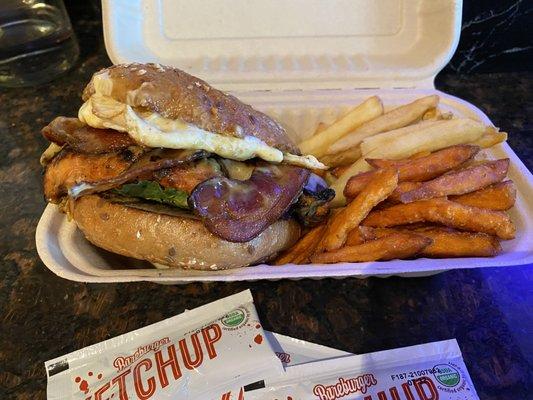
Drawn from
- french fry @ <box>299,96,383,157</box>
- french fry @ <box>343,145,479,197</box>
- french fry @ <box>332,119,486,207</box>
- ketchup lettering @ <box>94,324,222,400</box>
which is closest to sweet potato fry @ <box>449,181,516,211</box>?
french fry @ <box>343,145,479,197</box>

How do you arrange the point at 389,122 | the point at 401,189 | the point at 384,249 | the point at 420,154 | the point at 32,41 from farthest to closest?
the point at 32,41, the point at 389,122, the point at 420,154, the point at 401,189, the point at 384,249

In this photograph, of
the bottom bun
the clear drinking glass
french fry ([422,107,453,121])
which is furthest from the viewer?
the clear drinking glass

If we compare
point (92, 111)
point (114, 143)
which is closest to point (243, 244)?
point (114, 143)

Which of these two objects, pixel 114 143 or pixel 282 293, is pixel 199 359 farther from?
pixel 114 143

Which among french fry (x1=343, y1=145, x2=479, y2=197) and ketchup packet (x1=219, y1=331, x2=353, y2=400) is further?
french fry (x1=343, y1=145, x2=479, y2=197)

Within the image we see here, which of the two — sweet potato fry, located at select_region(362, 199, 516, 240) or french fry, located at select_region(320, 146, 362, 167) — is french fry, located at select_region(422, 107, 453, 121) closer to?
french fry, located at select_region(320, 146, 362, 167)

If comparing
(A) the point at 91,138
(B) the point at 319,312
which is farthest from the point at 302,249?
(A) the point at 91,138

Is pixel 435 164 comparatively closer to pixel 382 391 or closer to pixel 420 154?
pixel 420 154
